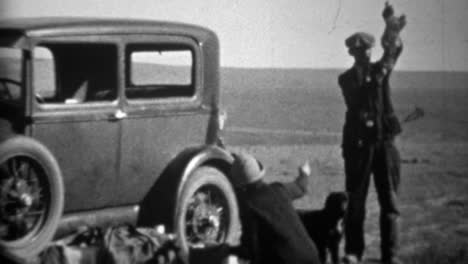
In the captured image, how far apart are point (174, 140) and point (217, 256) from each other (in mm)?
1601

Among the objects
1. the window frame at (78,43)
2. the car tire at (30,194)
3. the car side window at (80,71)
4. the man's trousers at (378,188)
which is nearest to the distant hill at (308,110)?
the car side window at (80,71)

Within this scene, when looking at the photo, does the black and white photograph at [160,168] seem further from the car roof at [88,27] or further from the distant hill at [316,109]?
the distant hill at [316,109]

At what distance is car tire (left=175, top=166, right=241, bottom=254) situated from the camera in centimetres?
652

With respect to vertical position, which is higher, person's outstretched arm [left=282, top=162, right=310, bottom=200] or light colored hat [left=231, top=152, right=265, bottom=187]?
light colored hat [left=231, top=152, right=265, bottom=187]

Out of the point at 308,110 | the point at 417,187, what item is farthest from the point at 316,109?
the point at 417,187

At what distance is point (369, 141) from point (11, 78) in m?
2.60

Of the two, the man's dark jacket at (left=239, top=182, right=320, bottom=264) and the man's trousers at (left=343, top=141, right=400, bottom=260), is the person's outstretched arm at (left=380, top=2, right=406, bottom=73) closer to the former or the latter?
the man's trousers at (left=343, top=141, right=400, bottom=260)

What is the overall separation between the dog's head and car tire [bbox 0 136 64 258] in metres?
1.58

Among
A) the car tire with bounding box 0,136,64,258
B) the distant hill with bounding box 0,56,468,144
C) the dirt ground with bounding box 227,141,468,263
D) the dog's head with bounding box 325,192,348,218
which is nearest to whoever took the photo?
the car tire with bounding box 0,136,64,258

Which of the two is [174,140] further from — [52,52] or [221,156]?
[52,52]

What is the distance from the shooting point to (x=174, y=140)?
22.0ft

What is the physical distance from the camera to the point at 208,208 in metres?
6.80

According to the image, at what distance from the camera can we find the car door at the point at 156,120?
20.9 feet

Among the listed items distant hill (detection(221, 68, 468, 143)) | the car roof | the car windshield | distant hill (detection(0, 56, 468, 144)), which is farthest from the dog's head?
distant hill (detection(221, 68, 468, 143))
